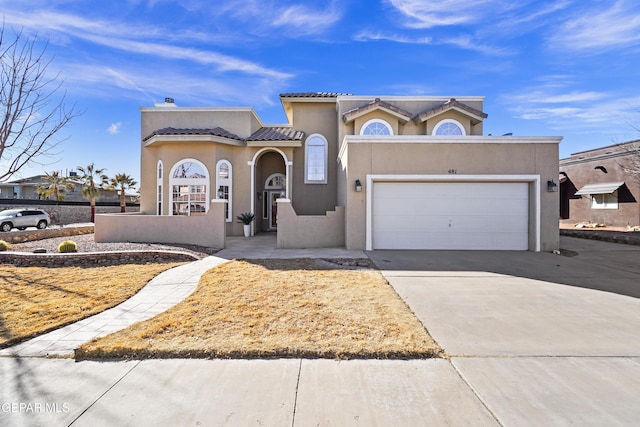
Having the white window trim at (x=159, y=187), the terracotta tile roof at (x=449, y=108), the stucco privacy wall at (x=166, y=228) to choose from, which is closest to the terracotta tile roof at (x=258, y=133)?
the white window trim at (x=159, y=187)

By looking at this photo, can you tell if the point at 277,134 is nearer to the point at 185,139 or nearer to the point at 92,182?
the point at 185,139

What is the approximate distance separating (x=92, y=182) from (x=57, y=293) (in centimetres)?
2771

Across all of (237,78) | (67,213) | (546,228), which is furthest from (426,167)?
→ (67,213)

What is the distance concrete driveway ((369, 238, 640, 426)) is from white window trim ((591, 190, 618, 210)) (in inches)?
713

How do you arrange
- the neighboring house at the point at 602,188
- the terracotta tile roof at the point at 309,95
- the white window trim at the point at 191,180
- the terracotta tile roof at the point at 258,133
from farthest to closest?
the neighboring house at the point at 602,188, the terracotta tile roof at the point at 309,95, the white window trim at the point at 191,180, the terracotta tile roof at the point at 258,133

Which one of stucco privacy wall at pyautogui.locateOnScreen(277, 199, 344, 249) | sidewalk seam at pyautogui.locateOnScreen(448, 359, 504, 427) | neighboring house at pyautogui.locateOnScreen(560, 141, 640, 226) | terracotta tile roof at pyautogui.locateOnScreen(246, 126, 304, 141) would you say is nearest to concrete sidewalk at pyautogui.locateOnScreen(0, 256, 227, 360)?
stucco privacy wall at pyautogui.locateOnScreen(277, 199, 344, 249)

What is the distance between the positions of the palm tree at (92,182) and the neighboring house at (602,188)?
141 feet

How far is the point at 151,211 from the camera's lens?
54.6 feet

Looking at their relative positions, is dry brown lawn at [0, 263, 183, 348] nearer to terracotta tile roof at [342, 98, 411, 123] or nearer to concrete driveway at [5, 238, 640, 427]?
concrete driveway at [5, 238, 640, 427]

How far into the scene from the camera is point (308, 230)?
38.5 ft

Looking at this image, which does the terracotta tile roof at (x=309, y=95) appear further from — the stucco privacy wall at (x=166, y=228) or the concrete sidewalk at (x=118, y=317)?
the concrete sidewalk at (x=118, y=317)

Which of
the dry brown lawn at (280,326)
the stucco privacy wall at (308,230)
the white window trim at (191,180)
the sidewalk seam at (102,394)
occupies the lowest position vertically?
the sidewalk seam at (102,394)

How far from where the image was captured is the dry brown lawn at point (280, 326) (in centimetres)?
349

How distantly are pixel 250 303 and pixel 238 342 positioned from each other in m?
1.49
